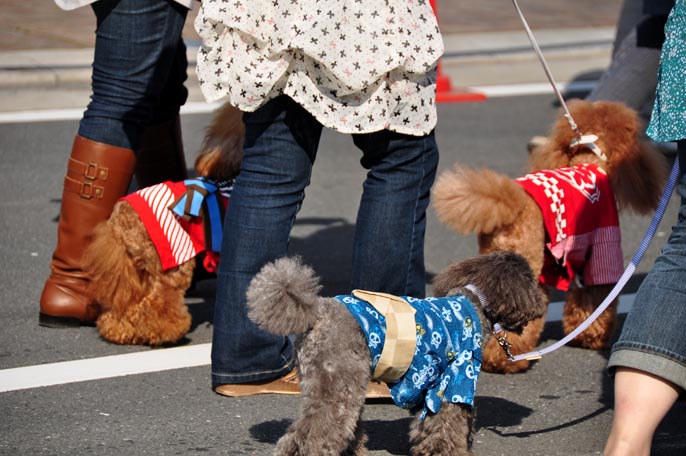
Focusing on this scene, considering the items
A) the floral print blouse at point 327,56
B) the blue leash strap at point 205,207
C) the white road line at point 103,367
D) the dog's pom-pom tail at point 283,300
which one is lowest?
the white road line at point 103,367

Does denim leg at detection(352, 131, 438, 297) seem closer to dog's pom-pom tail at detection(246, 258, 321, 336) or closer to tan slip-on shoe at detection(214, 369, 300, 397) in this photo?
tan slip-on shoe at detection(214, 369, 300, 397)

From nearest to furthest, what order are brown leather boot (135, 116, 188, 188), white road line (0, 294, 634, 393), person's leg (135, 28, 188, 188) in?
white road line (0, 294, 634, 393) → person's leg (135, 28, 188, 188) → brown leather boot (135, 116, 188, 188)

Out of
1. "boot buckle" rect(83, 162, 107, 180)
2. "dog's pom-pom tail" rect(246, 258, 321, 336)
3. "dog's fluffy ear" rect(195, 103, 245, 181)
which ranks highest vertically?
"dog's fluffy ear" rect(195, 103, 245, 181)

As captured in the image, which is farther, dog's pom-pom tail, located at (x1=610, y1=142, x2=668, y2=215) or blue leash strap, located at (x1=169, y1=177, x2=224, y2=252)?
dog's pom-pom tail, located at (x1=610, y1=142, x2=668, y2=215)

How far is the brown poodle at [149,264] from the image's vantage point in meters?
3.96

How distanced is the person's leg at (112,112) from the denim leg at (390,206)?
1024 mm

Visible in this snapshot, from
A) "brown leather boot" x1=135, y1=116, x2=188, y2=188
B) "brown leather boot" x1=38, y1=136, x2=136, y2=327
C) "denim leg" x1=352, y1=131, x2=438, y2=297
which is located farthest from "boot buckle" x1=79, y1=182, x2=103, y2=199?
"denim leg" x1=352, y1=131, x2=438, y2=297

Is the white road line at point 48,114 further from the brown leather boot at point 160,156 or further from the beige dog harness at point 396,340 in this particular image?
the beige dog harness at point 396,340

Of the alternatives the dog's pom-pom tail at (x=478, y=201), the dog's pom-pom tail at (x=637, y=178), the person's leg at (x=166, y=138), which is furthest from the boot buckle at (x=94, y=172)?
the dog's pom-pom tail at (x=637, y=178)

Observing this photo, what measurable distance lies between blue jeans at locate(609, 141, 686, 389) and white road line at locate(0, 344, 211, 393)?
179cm

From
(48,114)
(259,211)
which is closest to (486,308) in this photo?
(259,211)

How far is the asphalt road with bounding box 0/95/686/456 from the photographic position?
334 centimetres

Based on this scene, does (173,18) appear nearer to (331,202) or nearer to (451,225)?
(451,225)

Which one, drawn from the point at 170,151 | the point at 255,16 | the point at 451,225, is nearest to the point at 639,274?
the point at 451,225
